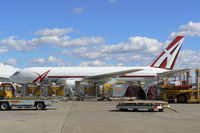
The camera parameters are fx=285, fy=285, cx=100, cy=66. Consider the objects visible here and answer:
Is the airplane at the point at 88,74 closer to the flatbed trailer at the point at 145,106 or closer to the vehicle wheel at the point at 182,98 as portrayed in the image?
the vehicle wheel at the point at 182,98

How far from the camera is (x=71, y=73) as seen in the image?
4800 centimetres

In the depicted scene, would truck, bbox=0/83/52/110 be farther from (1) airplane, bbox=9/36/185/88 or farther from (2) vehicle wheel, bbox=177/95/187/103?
(1) airplane, bbox=9/36/185/88

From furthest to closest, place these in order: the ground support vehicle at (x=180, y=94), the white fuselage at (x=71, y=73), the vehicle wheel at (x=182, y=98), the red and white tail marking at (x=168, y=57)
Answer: the red and white tail marking at (x=168, y=57) → the white fuselage at (x=71, y=73) → the vehicle wheel at (x=182, y=98) → the ground support vehicle at (x=180, y=94)

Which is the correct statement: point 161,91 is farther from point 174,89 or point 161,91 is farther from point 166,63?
point 166,63

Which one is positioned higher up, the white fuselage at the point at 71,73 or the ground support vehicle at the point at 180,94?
the white fuselage at the point at 71,73

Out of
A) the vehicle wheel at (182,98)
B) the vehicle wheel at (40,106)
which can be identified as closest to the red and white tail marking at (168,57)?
the vehicle wheel at (182,98)

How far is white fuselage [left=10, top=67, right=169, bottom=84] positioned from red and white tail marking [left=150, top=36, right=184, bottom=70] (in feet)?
8.50

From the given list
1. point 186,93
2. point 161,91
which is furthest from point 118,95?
Answer: point 186,93

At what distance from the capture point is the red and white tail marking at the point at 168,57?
173 feet

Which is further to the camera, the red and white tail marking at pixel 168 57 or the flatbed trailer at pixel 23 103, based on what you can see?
the red and white tail marking at pixel 168 57

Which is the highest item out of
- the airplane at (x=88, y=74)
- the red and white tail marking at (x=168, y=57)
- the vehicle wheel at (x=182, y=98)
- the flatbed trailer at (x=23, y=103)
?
the red and white tail marking at (x=168, y=57)

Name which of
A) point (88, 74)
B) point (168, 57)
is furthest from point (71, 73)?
point (168, 57)

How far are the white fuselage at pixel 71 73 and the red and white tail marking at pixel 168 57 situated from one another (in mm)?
2589

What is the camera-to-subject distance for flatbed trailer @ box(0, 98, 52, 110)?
76.8ft
